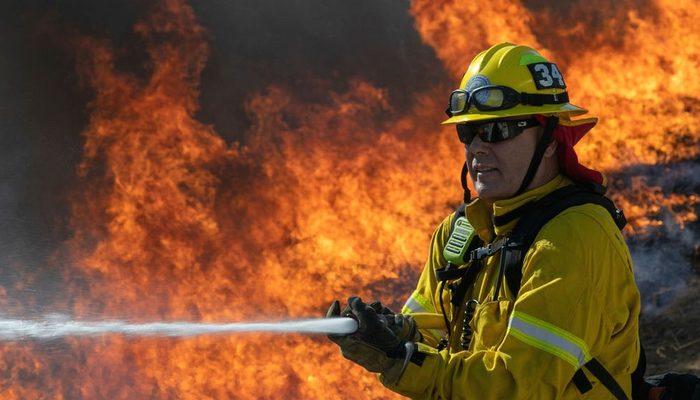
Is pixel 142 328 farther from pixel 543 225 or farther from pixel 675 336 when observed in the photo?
pixel 675 336

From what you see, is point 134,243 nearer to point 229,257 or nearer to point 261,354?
point 229,257

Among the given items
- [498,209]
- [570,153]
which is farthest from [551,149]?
[498,209]

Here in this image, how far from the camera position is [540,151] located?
3.23 metres

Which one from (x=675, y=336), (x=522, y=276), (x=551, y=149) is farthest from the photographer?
(x=675, y=336)

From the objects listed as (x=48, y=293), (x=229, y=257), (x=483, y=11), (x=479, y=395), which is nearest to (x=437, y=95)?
(x=483, y=11)

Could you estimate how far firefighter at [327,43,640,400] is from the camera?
2838mm

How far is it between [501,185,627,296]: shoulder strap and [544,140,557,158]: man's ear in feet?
0.60

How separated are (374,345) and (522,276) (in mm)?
649

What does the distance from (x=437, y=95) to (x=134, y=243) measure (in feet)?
16.6

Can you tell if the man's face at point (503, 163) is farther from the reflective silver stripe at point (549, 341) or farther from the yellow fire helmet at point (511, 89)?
the reflective silver stripe at point (549, 341)

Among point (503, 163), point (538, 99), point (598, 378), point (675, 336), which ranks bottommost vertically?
point (675, 336)

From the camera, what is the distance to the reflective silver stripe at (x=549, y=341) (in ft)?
9.18

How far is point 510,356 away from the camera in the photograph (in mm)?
2861

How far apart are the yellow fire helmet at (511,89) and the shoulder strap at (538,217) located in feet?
1.18
